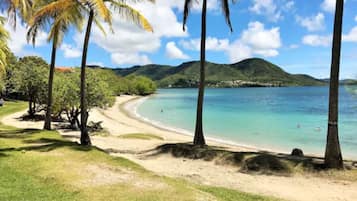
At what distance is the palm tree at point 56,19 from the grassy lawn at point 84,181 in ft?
16.7

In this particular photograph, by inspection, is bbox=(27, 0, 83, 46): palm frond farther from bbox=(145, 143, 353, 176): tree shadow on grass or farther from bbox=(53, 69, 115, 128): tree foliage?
bbox=(53, 69, 115, 128): tree foliage

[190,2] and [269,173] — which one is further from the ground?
[190,2]

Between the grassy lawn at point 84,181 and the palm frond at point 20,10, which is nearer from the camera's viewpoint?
the grassy lawn at point 84,181

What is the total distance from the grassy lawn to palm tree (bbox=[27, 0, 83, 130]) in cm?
510

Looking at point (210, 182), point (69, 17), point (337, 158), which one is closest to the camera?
point (210, 182)

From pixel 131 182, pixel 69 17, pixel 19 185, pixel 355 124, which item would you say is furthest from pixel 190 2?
pixel 355 124

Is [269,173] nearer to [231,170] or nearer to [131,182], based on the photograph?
[231,170]

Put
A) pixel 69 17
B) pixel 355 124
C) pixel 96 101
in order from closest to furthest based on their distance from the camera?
1. pixel 69 17
2. pixel 96 101
3. pixel 355 124

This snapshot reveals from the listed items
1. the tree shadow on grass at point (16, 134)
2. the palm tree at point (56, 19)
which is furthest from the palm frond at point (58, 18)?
the tree shadow on grass at point (16, 134)

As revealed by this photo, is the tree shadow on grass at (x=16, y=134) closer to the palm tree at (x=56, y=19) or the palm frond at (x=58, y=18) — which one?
the palm tree at (x=56, y=19)

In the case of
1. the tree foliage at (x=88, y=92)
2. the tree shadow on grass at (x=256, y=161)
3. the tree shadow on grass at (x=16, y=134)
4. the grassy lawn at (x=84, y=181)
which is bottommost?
the tree shadow on grass at (x=256, y=161)

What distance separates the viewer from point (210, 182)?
10.9m

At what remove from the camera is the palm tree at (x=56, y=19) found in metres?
12.7

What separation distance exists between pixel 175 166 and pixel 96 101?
16.5 metres
